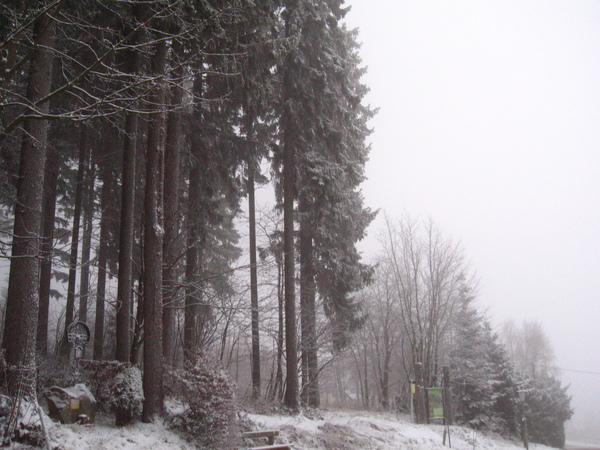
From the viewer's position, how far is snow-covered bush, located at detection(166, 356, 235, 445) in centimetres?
840

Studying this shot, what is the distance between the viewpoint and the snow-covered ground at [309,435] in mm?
7016

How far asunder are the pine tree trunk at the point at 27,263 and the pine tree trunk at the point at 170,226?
3060 millimetres

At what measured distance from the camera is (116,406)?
7.95 m

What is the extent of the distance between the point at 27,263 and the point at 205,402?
4.20m

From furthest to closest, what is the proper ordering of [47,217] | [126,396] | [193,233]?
[47,217] < [193,233] < [126,396]

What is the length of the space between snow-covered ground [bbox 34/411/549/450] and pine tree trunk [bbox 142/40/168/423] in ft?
2.22

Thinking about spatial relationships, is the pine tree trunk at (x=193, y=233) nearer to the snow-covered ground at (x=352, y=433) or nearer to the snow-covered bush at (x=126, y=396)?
the snow-covered ground at (x=352, y=433)

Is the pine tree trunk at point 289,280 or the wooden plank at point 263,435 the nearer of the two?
Result: the wooden plank at point 263,435

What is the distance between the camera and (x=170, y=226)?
33.5 ft

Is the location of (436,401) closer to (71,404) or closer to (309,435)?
(309,435)

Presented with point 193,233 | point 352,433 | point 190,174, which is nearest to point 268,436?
point 352,433

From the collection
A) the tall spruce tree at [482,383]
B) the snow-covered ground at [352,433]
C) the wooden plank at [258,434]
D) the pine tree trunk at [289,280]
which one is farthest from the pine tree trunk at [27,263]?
the tall spruce tree at [482,383]

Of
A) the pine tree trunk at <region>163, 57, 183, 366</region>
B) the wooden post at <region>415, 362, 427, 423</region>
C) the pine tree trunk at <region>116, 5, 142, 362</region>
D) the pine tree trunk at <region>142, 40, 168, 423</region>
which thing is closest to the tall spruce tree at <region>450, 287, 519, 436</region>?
the wooden post at <region>415, 362, 427, 423</region>

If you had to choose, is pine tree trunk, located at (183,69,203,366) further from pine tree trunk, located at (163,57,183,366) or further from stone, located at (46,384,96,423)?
stone, located at (46,384,96,423)
